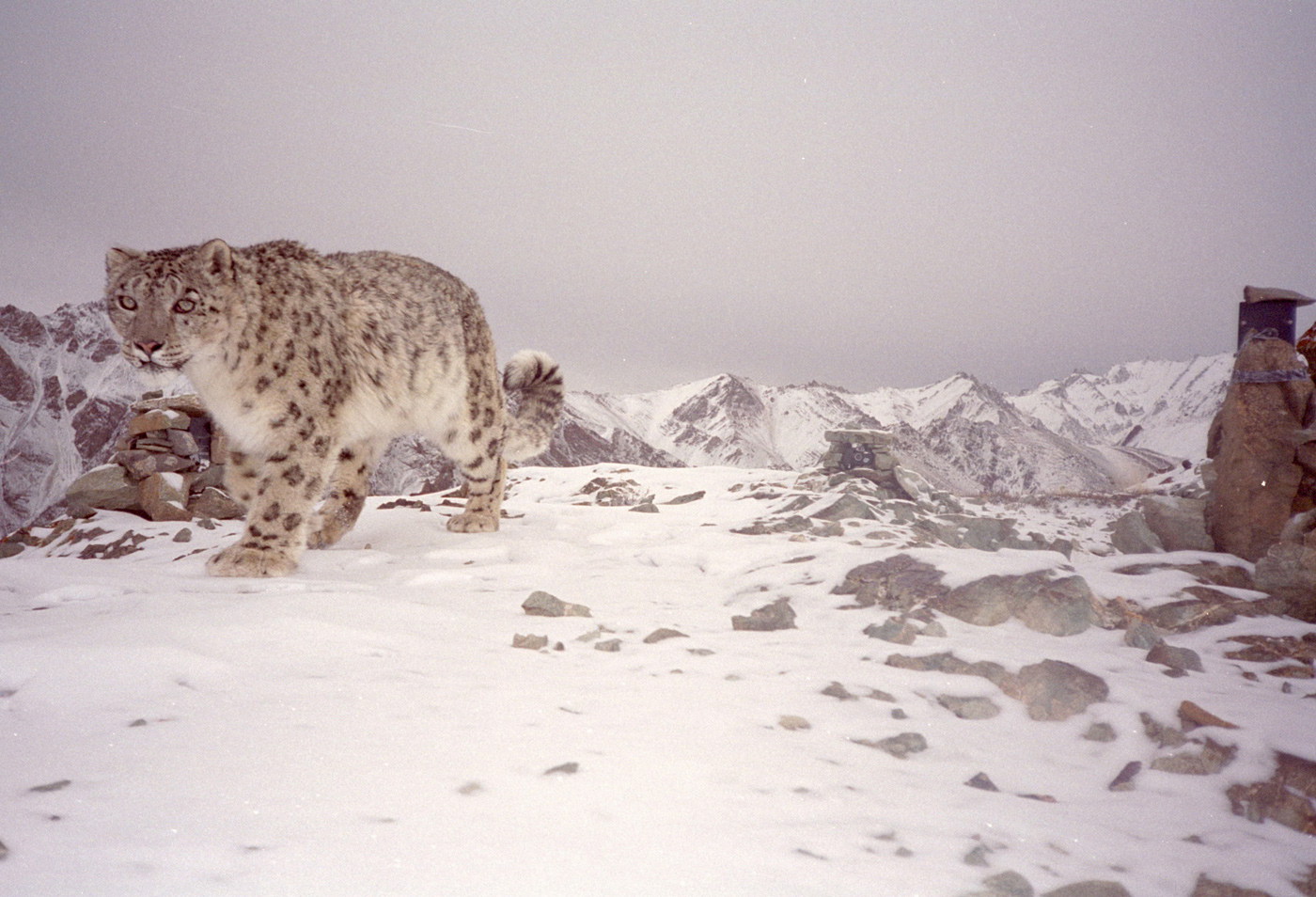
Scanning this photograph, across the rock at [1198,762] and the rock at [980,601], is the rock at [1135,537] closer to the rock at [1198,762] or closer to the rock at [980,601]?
the rock at [980,601]

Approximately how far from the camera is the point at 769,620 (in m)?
3.78

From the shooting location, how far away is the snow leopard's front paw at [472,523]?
234 inches

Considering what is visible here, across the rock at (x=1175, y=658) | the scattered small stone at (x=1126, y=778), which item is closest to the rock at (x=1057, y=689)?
the scattered small stone at (x=1126, y=778)

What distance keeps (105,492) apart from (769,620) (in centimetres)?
781

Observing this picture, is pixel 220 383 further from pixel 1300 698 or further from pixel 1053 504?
pixel 1053 504

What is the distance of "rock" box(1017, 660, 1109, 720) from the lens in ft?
9.15

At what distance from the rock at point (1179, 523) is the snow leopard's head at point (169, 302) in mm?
6743

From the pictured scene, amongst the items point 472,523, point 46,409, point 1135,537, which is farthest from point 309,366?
point 46,409

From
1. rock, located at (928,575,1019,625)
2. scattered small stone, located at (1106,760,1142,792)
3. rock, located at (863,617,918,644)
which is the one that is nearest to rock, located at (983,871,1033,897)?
scattered small stone, located at (1106,760,1142,792)

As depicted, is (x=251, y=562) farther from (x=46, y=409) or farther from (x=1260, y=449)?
(x=46, y=409)

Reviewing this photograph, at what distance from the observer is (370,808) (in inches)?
64.8

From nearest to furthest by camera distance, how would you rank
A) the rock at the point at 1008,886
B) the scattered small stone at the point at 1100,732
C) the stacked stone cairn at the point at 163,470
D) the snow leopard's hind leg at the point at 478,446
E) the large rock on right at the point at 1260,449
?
1. the rock at the point at 1008,886
2. the scattered small stone at the point at 1100,732
3. the large rock on right at the point at 1260,449
4. the snow leopard's hind leg at the point at 478,446
5. the stacked stone cairn at the point at 163,470

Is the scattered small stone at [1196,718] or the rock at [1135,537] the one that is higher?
the scattered small stone at [1196,718]

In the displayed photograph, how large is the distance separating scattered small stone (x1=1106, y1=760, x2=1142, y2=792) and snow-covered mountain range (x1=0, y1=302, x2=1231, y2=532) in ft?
15.3
